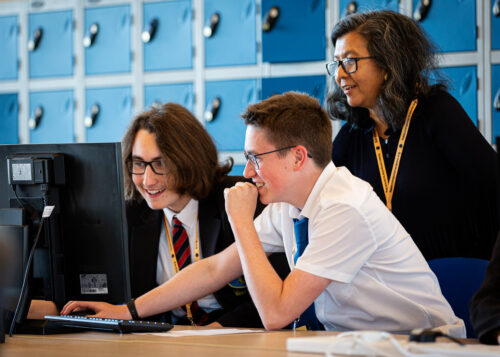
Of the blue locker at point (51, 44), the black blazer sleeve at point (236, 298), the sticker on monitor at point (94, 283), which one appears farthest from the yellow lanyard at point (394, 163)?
the blue locker at point (51, 44)

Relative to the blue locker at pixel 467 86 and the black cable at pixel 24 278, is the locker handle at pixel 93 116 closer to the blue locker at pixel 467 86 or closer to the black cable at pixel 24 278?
the blue locker at pixel 467 86

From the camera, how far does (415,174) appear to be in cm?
206

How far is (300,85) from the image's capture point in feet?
10.3

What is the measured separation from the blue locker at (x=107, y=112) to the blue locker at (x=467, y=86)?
5.82ft

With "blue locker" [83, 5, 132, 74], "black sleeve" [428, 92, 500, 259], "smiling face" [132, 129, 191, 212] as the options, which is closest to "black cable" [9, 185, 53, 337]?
"smiling face" [132, 129, 191, 212]

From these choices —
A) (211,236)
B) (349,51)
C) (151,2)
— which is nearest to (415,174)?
(349,51)

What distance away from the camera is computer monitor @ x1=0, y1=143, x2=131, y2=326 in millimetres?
1458

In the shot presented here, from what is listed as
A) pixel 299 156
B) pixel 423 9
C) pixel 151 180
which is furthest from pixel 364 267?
pixel 423 9

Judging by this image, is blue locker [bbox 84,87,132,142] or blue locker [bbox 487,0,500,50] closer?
blue locker [bbox 487,0,500,50]

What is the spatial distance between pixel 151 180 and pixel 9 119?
2.22 meters

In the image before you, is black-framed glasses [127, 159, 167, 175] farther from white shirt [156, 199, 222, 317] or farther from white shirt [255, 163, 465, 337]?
white shirt [255, 163, 465, 337]

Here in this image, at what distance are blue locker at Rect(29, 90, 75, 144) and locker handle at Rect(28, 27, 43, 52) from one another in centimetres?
28

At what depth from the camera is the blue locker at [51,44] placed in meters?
3.65

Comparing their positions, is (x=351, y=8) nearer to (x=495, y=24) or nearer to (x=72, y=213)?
(x=495, y=24)
